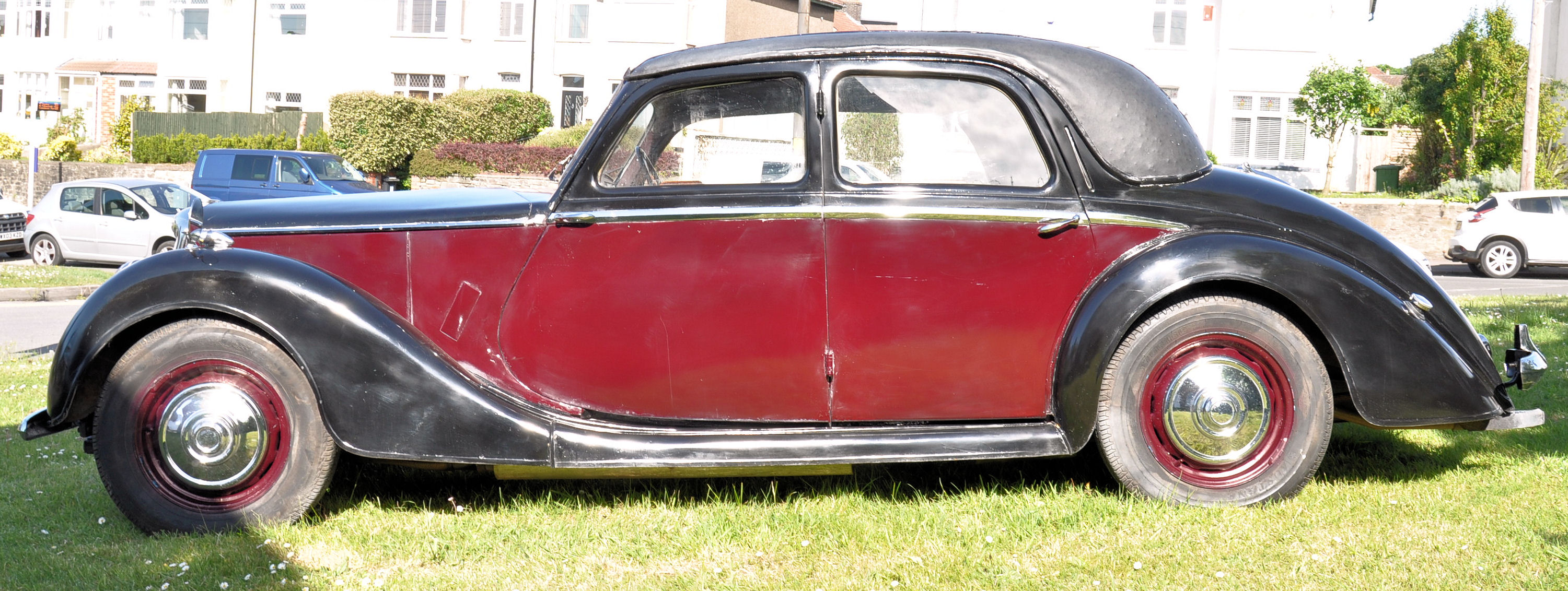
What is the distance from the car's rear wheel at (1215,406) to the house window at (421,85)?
31827 mm

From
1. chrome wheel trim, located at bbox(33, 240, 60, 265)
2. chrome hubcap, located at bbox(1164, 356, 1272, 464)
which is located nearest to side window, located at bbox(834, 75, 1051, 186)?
chrome hubcap, located at bbox(1164, 356, 1272, 464)

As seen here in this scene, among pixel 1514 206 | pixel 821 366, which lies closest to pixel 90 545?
pixel 821 366

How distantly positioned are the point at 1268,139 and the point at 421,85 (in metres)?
24.0

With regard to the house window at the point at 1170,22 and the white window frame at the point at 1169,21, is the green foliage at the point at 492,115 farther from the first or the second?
the house window at the point at 1170,22

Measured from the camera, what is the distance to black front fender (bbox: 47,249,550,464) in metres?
3.83

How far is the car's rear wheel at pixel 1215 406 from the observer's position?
157 inches

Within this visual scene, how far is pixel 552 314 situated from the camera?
3982 mm

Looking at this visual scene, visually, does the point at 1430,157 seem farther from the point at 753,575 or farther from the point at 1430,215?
the point at 753,575

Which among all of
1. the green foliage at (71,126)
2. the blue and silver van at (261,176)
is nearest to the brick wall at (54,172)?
the green foliage at (71,126)

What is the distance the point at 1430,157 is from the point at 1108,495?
27.0 m

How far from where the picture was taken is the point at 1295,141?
31.9 meters

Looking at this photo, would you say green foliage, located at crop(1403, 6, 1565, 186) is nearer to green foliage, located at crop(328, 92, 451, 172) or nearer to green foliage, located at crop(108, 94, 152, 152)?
green foliage, located at crop(328, 92, 451, 172)

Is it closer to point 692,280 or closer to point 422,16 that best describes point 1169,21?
point 422,16

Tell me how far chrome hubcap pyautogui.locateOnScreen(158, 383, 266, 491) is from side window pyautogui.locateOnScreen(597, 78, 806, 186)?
143 centimetres
